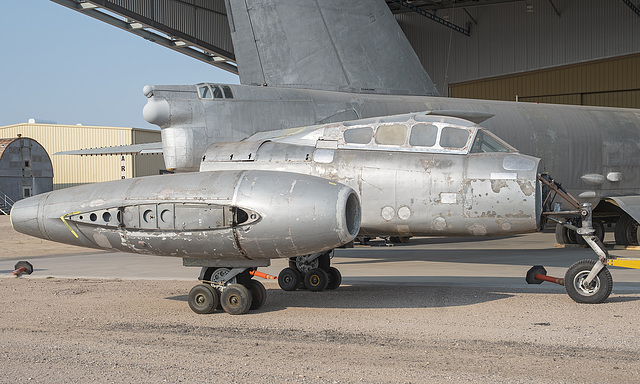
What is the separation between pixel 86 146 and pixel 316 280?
4163cm

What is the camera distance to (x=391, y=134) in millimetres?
10031

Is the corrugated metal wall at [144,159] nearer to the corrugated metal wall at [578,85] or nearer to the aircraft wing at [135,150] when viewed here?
the corrugated metal wall at [578,85]

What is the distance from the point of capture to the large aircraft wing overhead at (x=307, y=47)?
1808 cm

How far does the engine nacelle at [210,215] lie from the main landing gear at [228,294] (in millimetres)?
521

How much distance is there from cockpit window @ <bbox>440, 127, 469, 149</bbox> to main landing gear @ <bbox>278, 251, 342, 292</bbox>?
8.82ft

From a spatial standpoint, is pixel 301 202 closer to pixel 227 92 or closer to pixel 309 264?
pixel 309 264

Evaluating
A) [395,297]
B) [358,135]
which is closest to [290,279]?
[395,297]

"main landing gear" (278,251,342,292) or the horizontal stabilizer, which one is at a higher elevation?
the horizontal stabilizer

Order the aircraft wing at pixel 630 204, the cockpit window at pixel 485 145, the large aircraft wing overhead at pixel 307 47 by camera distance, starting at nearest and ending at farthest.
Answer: the cockpit window at pixel 485 145, the aircraft wing at pixel 630 204, the large aircraft wing overhead at pixel 307 47

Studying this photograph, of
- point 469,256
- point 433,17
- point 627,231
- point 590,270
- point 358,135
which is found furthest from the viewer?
point 433,17

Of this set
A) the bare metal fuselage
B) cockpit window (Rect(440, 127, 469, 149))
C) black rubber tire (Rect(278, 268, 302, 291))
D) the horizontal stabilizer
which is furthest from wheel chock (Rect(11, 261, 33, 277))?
cockpit window (Rect(440, 127, 469, 149))

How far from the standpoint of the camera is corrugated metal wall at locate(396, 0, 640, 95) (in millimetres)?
33438

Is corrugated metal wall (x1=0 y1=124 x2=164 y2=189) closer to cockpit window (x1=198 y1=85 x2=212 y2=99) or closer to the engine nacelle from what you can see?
cockpit window (x1=198 y1=85 x2=212 y2=99)

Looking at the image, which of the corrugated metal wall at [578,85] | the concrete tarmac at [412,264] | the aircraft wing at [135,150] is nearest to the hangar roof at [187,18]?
the corrugated metal wall at [578,85]
